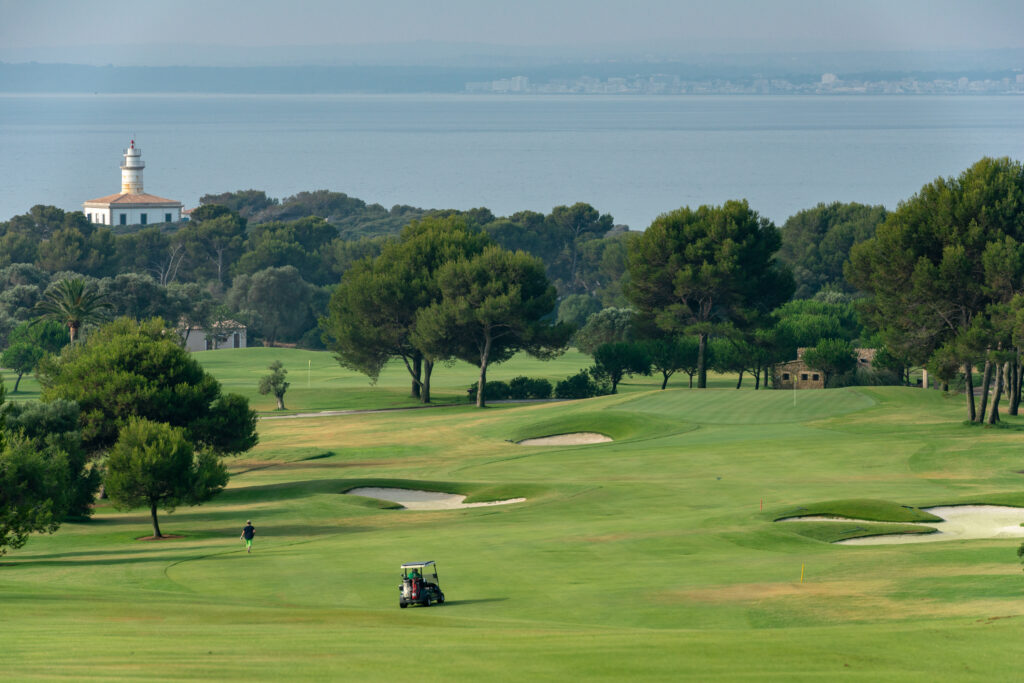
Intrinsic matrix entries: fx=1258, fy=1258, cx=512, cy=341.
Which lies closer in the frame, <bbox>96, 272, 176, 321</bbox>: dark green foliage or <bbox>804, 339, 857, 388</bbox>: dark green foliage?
<bbox>804, 339, 857, 388</bbox>: dark green foliage

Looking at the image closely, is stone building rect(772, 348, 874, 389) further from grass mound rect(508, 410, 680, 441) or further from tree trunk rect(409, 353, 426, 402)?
grass mound rect(508, 410, 680, 441)

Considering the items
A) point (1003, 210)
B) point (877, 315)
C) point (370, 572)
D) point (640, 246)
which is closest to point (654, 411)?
point (877, 315)

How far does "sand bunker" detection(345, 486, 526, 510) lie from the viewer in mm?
49625

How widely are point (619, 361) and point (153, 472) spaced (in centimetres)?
6549

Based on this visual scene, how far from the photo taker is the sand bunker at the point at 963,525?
37.5 metres

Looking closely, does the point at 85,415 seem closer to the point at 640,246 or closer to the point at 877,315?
the point at 877,315

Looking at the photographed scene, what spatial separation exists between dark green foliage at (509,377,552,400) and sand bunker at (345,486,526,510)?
51403 millimetres

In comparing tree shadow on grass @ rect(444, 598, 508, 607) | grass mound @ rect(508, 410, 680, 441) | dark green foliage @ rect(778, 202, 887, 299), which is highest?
dark green foliage @ rect(778, 202, 887, 299)

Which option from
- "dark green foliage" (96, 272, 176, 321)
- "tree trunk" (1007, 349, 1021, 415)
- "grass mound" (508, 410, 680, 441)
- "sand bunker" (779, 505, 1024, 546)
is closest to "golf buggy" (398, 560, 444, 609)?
"sand bunker" (779, 505, 1024, 546)

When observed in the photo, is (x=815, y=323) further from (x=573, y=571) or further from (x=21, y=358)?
(x=573, y=571)

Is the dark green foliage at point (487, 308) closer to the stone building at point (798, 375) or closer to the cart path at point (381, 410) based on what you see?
the cart path at point (381, 410)

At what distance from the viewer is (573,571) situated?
106ft

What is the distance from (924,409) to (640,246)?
33645 millimetres

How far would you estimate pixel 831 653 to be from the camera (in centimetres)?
2192
